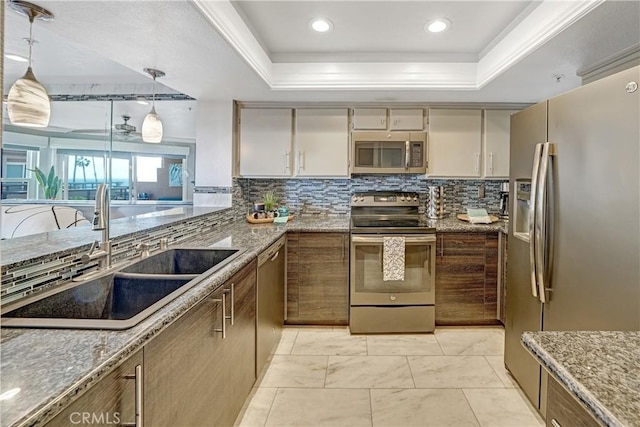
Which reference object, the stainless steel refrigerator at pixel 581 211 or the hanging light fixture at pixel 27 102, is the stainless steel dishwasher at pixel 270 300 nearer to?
the hanging light fixture at pixel 27 102

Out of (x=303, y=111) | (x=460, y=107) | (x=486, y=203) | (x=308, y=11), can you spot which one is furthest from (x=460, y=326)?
(x=308, y=11)

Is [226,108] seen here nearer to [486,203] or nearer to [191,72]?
[191,72]

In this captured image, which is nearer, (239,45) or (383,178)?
Answer: (239,45)

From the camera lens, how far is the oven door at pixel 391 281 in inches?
121

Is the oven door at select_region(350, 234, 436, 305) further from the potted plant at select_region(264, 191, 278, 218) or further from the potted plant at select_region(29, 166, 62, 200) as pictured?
the potted plant at select_region(29, 166, 62, 200)

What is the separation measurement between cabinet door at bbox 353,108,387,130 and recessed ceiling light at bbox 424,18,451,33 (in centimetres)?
101

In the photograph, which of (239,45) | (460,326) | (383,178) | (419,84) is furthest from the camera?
(383,178)

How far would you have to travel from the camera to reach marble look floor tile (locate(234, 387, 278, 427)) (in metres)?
1.94

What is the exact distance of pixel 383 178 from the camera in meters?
3.78

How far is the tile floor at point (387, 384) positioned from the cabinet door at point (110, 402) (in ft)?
3.97

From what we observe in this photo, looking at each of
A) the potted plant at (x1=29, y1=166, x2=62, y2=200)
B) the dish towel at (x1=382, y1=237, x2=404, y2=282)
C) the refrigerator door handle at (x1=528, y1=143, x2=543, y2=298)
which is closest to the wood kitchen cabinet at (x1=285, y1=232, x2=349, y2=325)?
the dish towel at (x1=382, y1=237, x2=404, y2=282)

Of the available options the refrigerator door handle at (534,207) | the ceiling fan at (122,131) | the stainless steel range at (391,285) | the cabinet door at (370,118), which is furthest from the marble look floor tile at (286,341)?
the ceiling fan at (122,131)

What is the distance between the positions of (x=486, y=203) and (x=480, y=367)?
6.25 ft

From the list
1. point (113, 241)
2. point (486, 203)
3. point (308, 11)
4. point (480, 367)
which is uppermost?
point (308, 11)
